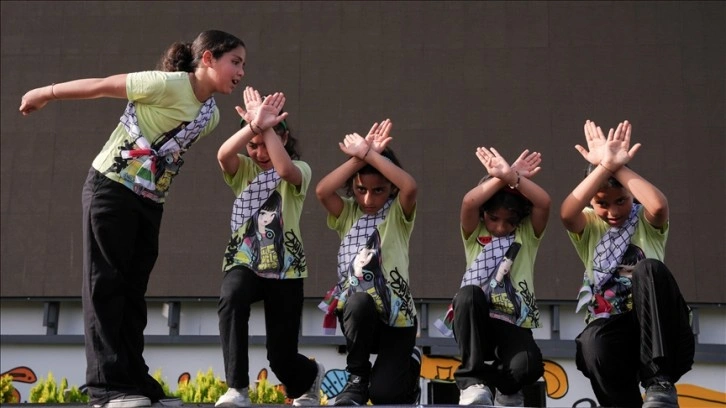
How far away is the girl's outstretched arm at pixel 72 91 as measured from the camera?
3.67 m

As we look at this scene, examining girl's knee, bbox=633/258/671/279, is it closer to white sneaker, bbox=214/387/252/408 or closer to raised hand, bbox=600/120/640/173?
raised hand, bbox=600/120/640/173

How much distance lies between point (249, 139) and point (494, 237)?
1.21 meters

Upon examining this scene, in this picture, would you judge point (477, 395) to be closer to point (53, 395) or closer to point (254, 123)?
point (254, 123)

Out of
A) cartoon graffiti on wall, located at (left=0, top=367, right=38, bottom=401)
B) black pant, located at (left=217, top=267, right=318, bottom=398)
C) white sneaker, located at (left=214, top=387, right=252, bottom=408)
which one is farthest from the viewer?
cartoon graffiti on wall, located at (left=0, top=367, right=38, bottom=401)

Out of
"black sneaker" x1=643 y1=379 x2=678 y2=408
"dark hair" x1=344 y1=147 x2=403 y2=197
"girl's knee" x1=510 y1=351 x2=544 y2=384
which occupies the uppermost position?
"dark hair" x1=344 y1=147 x2=403 y2=197

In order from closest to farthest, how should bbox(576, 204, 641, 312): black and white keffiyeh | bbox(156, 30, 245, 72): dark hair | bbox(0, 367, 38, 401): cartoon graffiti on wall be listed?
bbox(156, 30, 245, 72): dark hair, bbox(576, 204, 641, 312): black and white keffiyeh, bbox(0, 367, 38, 401): cartoon graffiti on wall

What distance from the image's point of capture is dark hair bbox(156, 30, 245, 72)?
3.99 m

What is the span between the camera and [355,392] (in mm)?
4090

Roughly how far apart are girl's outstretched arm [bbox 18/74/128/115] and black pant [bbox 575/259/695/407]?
2.24 metres

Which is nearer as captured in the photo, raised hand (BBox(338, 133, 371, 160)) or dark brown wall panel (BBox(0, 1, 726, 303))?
raised hand (BBox(338, 133, 371, 160))

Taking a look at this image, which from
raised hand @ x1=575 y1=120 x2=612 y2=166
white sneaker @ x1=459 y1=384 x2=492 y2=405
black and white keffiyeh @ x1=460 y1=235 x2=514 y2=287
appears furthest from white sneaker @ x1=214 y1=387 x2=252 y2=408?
raised hand @ x1=575 y1=120 x2=612 y2=166

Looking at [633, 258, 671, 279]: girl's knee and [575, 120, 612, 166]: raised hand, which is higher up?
[575, 120, 612, 166]: raised hand

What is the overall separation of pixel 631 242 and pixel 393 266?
3.50ft

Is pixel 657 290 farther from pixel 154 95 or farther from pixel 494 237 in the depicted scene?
pixel 154 95
